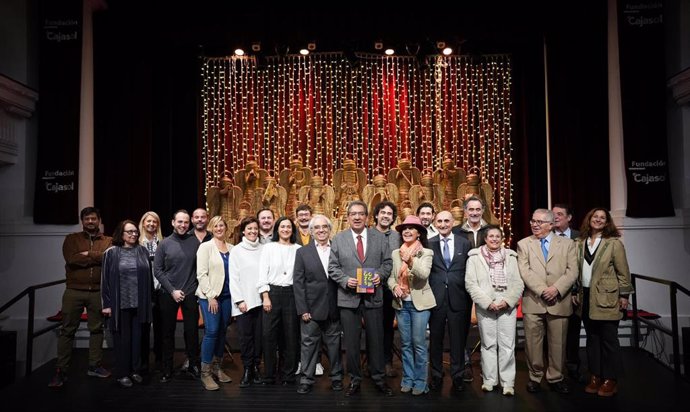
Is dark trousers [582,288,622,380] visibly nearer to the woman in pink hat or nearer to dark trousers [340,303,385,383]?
the woman in pink hat

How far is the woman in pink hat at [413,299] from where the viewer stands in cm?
432

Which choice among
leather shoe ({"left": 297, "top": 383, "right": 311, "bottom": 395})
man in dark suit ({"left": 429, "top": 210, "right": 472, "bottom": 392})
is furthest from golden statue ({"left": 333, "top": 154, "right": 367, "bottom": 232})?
leather shoe ({"left": 297, "top": 383, "right": 311, "bottom": 395})

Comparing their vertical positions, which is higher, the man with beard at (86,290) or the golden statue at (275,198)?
the golden statue at (275,198)

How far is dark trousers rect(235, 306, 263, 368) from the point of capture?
467 centimetres

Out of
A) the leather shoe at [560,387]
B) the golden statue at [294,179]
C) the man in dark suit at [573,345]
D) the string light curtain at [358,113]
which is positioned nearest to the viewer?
the leather shoe at [560,387]

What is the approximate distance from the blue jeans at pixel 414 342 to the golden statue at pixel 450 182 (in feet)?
15.9

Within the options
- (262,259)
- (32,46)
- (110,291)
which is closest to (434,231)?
(262,259)

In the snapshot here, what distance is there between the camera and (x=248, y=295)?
4633 millimetres

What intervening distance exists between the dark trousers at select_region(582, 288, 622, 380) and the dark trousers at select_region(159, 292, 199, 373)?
335cm

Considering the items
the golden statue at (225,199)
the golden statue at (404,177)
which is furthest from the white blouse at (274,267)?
the golden statue at (404,177)

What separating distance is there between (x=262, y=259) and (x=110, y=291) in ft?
4.62

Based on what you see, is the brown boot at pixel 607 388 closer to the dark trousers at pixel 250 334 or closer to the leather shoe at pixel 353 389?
the leather shoe at pixel 353 389

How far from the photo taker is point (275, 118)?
9.96 meters

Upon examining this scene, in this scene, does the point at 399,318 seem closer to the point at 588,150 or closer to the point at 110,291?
the point at 110,291
